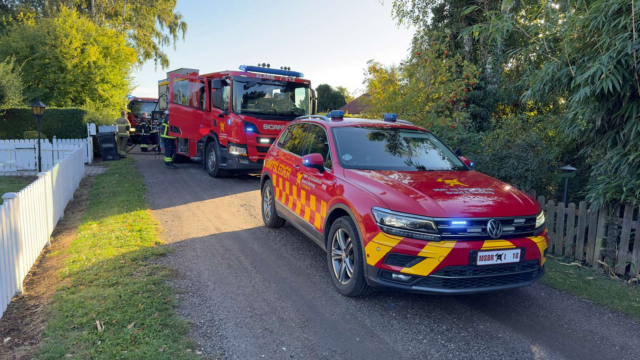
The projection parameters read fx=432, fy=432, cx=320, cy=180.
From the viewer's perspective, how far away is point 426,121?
9617 millimetres

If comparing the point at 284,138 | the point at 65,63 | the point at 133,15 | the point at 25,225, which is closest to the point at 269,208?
the point at 284,138

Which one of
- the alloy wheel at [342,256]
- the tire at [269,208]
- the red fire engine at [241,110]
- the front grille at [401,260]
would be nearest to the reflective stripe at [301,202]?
the tire at [269,208]

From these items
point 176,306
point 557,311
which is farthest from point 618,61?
point 176,306

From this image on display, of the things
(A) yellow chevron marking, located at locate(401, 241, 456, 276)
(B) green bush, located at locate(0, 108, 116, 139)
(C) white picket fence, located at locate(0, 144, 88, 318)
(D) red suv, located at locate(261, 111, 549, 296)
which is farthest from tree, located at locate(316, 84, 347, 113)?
(A) yellow chevron marking, located at locate(401, 241, 456, 276)

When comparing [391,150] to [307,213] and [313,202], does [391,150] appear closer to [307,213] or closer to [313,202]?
[313,202]

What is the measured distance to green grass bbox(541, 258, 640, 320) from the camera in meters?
4.51

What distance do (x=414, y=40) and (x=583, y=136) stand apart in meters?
8.58

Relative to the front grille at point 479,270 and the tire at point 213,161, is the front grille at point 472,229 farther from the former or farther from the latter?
the tire at point 213,161

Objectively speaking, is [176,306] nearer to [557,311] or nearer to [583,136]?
[557,311]

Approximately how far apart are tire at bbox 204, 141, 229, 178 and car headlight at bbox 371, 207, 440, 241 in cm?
854

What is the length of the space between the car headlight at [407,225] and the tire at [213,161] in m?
8.54

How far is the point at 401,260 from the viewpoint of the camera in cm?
375

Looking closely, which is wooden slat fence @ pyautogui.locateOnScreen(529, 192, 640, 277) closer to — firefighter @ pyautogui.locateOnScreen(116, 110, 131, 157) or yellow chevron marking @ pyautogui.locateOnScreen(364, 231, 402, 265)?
yellow chevron marking @ pyautogui.locateOnScreen(364, 231, 402, 265)

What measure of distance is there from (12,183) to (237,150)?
231 inches
